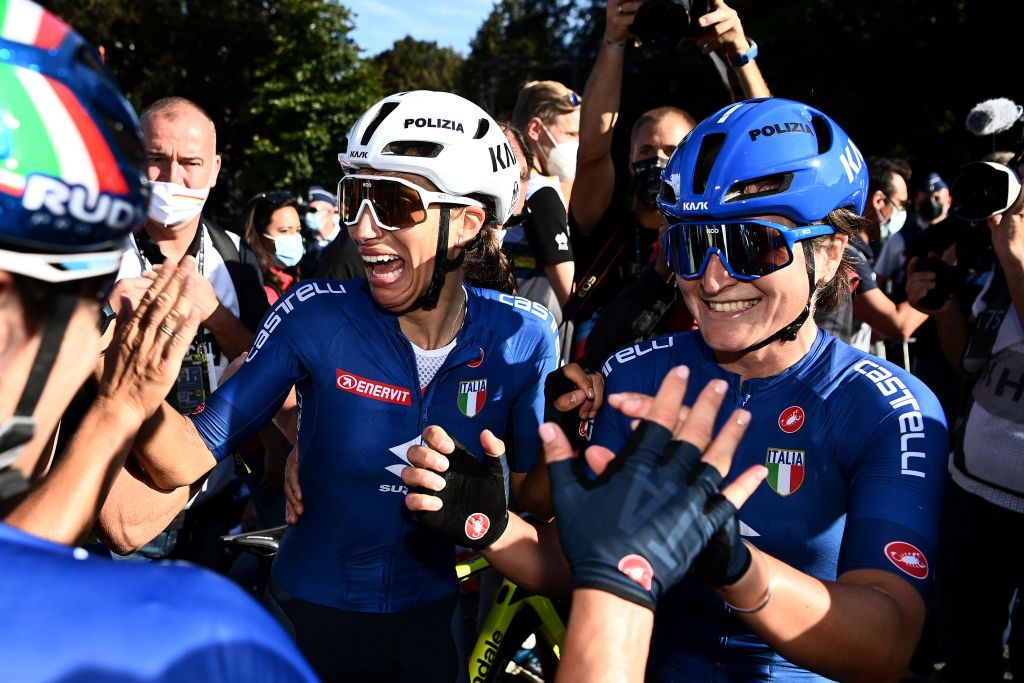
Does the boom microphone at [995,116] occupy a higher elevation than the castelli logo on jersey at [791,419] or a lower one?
higher

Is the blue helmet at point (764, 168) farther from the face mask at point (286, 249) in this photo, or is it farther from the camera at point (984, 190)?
the face mask at point (286, 249)

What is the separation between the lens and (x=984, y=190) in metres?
3.63

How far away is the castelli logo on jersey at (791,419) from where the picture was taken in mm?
2447

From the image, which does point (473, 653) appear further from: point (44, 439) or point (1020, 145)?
point (1020, 145)

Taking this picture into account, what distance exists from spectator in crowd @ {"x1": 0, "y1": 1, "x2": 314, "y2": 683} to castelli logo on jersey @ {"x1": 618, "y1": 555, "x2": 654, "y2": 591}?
0.64 metres

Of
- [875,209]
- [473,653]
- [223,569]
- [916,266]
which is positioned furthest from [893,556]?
[875,209]

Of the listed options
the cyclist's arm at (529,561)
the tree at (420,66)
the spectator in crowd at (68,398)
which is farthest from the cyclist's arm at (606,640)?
the tree at (420,66)

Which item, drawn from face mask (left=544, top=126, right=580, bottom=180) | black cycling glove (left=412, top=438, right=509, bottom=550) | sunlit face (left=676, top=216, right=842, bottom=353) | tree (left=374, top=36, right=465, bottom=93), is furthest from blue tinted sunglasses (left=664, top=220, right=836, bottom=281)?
tree (left=374, top=36, right=465, bottom=93)

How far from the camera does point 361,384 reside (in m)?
2.95

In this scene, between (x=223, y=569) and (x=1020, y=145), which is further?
(x=223, y=569)

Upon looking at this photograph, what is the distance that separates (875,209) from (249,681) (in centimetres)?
731

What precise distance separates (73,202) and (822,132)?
2163 millimetres

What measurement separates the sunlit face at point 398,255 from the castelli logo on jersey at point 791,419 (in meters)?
1.34

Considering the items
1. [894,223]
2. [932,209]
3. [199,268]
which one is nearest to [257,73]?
[932,209]
